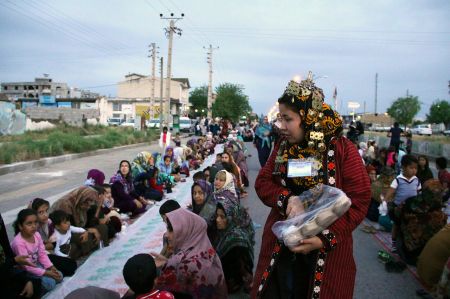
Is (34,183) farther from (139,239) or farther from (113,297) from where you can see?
(113,297)

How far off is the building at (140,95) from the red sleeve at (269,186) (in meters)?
58.0

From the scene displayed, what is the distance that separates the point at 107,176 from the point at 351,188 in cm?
1106

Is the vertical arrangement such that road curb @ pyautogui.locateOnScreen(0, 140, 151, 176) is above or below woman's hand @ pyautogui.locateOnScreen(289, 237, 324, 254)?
below

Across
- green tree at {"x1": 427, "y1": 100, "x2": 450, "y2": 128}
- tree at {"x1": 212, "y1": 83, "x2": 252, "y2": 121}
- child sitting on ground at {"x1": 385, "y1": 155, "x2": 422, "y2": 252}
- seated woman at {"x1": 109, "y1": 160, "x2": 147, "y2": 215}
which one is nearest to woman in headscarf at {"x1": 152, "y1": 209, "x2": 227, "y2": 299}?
child sitting on ground at {"x1": 385, "y1": 155, "x2": 422, "y2": 252}

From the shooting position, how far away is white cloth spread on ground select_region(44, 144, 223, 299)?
173 inches

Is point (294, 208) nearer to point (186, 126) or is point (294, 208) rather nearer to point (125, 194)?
point (125, 194)

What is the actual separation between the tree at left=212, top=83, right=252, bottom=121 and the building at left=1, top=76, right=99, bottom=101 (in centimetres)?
3803

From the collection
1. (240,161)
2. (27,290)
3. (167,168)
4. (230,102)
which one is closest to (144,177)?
(167,168)

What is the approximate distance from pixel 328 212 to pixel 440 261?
2.30 m

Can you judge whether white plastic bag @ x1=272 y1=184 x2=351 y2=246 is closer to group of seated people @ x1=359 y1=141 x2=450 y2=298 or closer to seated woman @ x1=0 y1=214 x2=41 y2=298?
group of seated people @ x1=359 y1=141 x2=450 y2=298

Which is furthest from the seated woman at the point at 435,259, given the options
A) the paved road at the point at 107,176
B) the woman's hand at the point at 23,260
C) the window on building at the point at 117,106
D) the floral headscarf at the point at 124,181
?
the window on building at the point at 117,106

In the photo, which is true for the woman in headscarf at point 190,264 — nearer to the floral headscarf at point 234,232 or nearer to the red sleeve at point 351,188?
the floral headscarf at point 234,232

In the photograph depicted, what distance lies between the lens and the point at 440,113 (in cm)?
8206

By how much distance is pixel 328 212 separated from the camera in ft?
6.37
